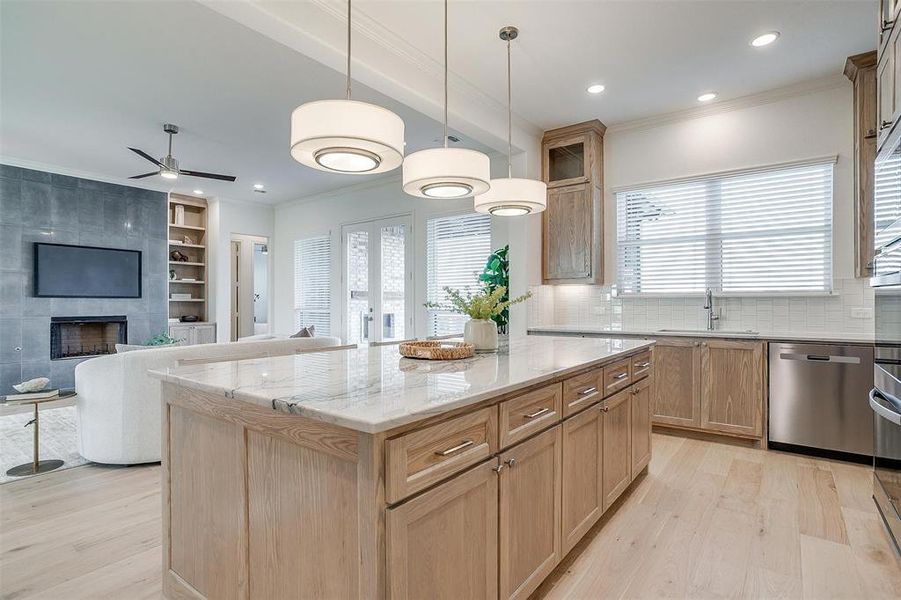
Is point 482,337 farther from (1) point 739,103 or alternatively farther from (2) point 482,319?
(1) point 739,103

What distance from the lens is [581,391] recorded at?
2.07 m

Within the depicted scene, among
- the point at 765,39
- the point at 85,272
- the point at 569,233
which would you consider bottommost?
the point at 85,272

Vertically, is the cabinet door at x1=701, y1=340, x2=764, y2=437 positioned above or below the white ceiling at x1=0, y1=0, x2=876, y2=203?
below

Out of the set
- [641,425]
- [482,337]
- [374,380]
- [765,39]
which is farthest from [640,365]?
[765,39]

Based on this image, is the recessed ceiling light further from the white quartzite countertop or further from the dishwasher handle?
the white quartzite countertop

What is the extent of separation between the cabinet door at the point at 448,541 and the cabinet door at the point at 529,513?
0.22 ft

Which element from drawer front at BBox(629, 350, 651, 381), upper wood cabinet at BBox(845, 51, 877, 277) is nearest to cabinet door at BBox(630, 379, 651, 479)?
drawer front at BBox(629, 350, 651, 381)

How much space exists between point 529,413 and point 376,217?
5.41 m

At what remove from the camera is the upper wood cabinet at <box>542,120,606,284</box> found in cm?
471

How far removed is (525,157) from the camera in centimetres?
477

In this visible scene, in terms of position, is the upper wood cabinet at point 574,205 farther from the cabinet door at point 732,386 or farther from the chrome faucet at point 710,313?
the cabinet door at point 732,386

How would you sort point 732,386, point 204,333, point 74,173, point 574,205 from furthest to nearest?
point 204,333 → point 74,173 → point 574,205 → point 732,386

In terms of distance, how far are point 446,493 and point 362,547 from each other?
0.26m

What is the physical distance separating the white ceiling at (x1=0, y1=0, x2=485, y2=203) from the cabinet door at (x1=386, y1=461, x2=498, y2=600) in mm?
3071
